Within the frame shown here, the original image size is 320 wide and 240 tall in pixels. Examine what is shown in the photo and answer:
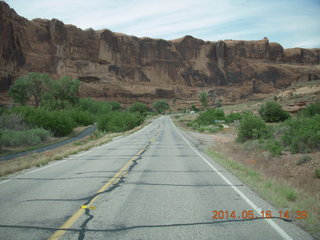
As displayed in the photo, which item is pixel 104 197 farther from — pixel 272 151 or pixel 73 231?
pixel 272 151

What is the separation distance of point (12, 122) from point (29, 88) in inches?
1527

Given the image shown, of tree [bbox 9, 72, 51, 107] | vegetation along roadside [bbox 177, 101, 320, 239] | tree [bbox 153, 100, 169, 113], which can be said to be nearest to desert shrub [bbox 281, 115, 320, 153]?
vegetation along roadside [bbox 177, 101, 320, 239]

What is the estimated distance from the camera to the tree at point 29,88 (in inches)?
2773

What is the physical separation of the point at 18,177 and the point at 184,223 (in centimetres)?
649

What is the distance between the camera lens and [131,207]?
5.48 m

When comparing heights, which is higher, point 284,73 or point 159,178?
point 284,73

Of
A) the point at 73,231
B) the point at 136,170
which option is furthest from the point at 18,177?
the point at 73,231

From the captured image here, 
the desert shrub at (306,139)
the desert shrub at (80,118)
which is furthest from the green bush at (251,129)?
the desert shrub at (80,118)

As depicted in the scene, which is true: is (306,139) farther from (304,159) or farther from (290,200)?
(290,200)

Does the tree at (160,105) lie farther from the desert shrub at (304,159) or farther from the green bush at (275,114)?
the desert shrub at (304,159)

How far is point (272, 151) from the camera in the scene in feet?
44.7

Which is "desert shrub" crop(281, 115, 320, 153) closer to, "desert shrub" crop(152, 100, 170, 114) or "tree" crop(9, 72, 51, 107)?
"tree" crop(9, 72, 51, 107)
